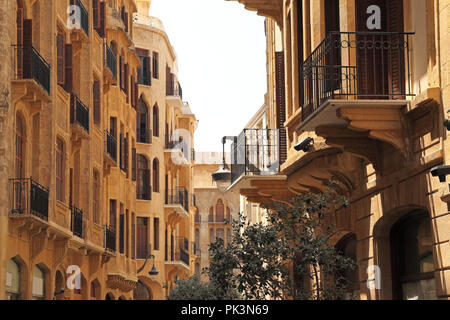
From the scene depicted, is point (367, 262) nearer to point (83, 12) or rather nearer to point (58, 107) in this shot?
point (58, 107)

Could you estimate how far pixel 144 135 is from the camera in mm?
53188

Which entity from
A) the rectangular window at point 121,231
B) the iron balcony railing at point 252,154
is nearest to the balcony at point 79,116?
the iron balcony railing at point 252,154

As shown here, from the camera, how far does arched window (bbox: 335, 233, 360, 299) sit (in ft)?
56.6

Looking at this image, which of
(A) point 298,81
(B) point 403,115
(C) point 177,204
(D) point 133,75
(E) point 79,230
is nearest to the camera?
(B) point 403,115

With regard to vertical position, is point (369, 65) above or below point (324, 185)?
above

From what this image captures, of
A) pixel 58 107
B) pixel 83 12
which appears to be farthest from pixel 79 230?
pixel 83 12

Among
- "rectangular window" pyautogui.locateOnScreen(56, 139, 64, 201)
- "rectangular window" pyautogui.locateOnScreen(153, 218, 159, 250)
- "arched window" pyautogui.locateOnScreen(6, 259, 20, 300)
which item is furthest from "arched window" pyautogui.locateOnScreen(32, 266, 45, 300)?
"rectangular window" pyautogui.locateOnScreen(153, 218, 159, 250)

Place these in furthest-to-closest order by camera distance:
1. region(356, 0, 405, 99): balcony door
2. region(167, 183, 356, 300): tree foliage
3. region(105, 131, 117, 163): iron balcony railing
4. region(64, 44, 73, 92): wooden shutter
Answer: region(105, 131, 117, 163): iron balcony railing, region(64, 44, 73, 92): wooden shutter, region(167, 183, 356, 300): tree foliage, region(356, 0, 405, 99): balcony door

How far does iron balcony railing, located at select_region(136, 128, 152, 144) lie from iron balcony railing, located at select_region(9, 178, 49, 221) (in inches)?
1130

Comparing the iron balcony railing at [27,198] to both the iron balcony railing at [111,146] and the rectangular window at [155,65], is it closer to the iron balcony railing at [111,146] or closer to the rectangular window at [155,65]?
the iron balcony railing at [111,146]

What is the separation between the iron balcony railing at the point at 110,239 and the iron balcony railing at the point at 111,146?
278cm

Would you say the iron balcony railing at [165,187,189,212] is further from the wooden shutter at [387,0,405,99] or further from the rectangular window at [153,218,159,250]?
the wooden shutter at [387,0,405,99]
